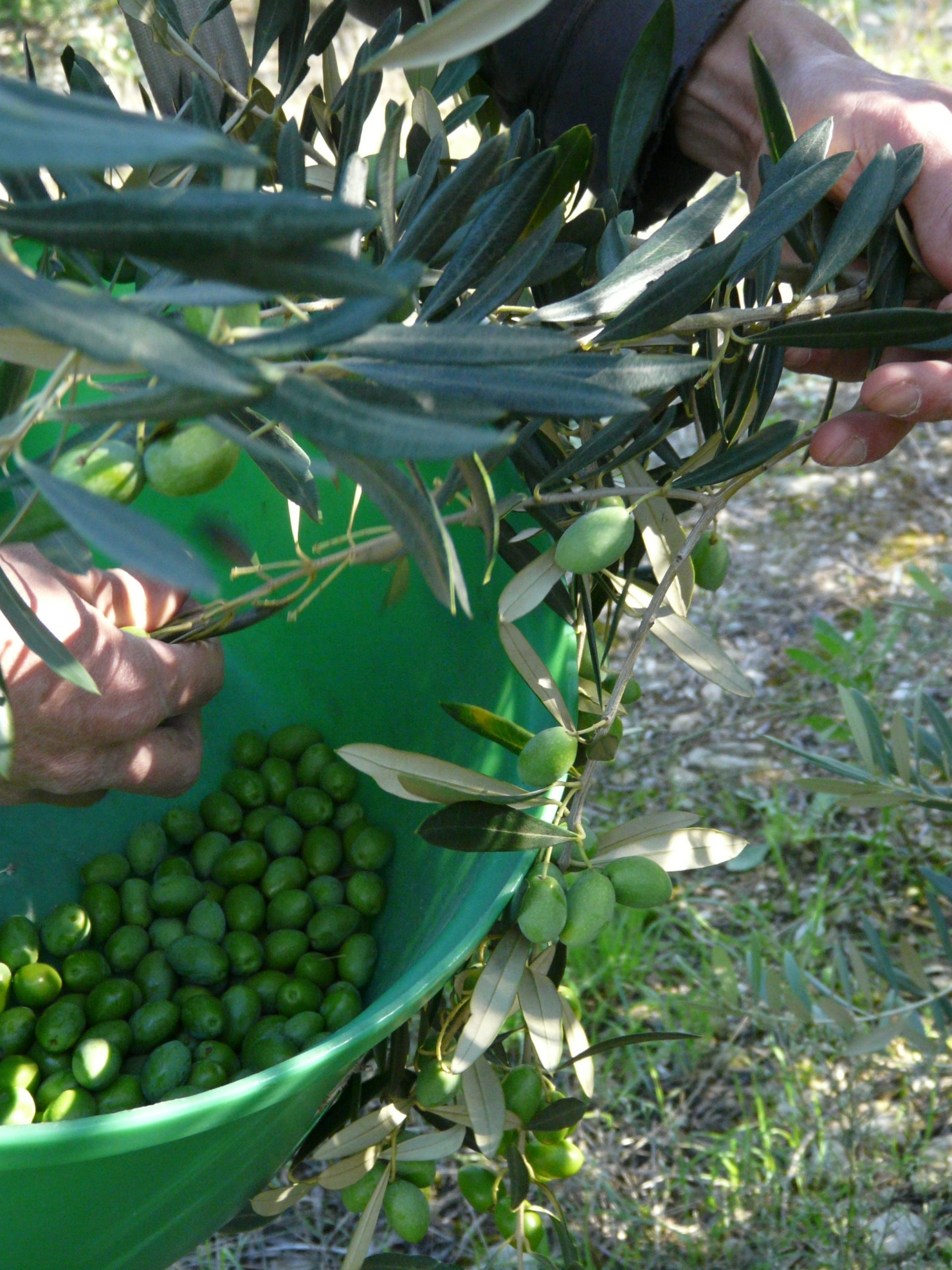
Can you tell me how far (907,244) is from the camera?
2.67 feet

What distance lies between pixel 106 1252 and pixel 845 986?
815 mm

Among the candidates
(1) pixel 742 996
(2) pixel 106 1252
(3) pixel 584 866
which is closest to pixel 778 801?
(1) pixel 742 996

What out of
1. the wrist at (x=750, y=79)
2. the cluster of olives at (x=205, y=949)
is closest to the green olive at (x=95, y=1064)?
the cluster of olives at (x=205, y=949)

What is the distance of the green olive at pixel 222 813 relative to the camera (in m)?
1.37

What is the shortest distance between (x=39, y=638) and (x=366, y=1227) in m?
0.61

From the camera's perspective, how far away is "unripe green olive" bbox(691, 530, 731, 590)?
0.88m

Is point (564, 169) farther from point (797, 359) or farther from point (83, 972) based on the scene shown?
point (83, 972)

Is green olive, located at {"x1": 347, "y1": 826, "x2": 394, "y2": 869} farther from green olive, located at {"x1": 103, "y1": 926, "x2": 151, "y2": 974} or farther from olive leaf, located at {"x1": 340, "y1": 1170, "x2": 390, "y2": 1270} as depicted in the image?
olive leaf, located at {"x1": 340, "y1": 1170, "x2": 390, "y2": 1270}

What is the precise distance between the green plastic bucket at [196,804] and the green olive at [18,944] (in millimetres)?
80

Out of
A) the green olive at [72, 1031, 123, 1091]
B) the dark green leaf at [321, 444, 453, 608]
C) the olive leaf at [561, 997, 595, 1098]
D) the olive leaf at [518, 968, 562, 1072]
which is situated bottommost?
the green olive at [72, 1031, 123, 1091]

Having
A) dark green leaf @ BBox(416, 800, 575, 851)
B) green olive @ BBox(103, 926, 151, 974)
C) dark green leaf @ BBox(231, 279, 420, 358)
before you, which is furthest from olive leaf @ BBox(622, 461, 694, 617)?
green olive @ BBox(103, 926, 151, 974)

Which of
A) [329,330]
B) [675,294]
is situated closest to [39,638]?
[329,330]

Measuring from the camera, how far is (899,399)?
819mm

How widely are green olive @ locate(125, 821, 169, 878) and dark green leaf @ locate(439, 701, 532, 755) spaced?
2.21ft
